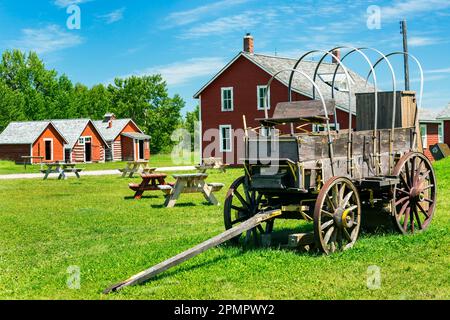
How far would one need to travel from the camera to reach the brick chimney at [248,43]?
3828 centimetres

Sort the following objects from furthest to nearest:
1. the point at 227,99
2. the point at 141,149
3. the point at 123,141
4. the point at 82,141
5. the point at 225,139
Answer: the point at 141,149
the point at 123,141
the point at 82,141
the point at 225,139
the point at 227,99

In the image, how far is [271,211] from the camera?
841cm

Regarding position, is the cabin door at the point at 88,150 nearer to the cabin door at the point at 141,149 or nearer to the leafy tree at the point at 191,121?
the cabin door at the point at 141,149

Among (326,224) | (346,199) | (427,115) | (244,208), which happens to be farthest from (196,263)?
(427,115)

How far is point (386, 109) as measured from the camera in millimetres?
10680

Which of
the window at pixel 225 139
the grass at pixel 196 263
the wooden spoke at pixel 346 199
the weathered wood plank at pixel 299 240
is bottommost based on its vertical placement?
the grass at pixel 196 263

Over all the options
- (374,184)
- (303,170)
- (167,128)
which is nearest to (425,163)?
(374,184)

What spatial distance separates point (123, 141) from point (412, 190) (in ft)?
179

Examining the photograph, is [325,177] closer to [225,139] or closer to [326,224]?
[326,224]

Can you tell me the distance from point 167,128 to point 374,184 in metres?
79.2

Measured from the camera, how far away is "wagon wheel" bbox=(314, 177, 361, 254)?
7914mm

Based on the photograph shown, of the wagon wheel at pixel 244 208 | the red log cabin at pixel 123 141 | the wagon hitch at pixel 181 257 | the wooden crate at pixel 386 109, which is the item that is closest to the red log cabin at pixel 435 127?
the red log cabin at pixel 123 141

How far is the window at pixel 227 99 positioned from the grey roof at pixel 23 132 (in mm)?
20634
